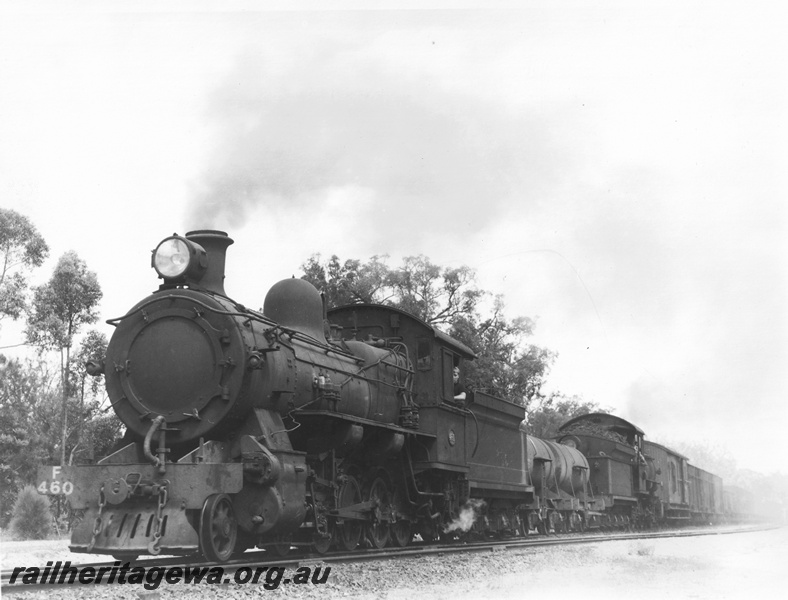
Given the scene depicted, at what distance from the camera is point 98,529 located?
28.3 ft

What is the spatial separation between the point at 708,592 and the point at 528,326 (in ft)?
94.1

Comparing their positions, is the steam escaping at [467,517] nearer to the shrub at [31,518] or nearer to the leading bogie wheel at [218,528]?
the leading bogie wheel at [218,528]

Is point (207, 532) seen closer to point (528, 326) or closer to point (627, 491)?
point (627, 491)

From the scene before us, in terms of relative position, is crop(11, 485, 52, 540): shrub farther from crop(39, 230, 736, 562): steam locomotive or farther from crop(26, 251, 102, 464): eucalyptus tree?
crop(39, 230, 736, 562): steam locomotive

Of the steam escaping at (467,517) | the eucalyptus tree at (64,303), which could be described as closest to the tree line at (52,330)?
the eucalyptus tree at (64,303)

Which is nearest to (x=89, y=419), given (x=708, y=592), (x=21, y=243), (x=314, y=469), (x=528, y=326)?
(x=21, y=243)

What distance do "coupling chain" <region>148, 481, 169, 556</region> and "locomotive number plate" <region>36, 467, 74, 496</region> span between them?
111cm

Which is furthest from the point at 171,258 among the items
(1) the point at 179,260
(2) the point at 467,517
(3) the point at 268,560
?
(2) the point at 467,517

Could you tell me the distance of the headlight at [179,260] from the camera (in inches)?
389

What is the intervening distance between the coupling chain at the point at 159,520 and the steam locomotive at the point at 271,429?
0.02m

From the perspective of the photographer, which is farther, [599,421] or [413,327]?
[599,421]

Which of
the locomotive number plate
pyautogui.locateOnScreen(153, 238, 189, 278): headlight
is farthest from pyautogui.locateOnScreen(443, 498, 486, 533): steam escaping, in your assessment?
the locomotive number plate

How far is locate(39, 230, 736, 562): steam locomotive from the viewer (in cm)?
870

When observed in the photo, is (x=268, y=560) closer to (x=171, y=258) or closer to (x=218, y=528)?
(x=218, y=528)
